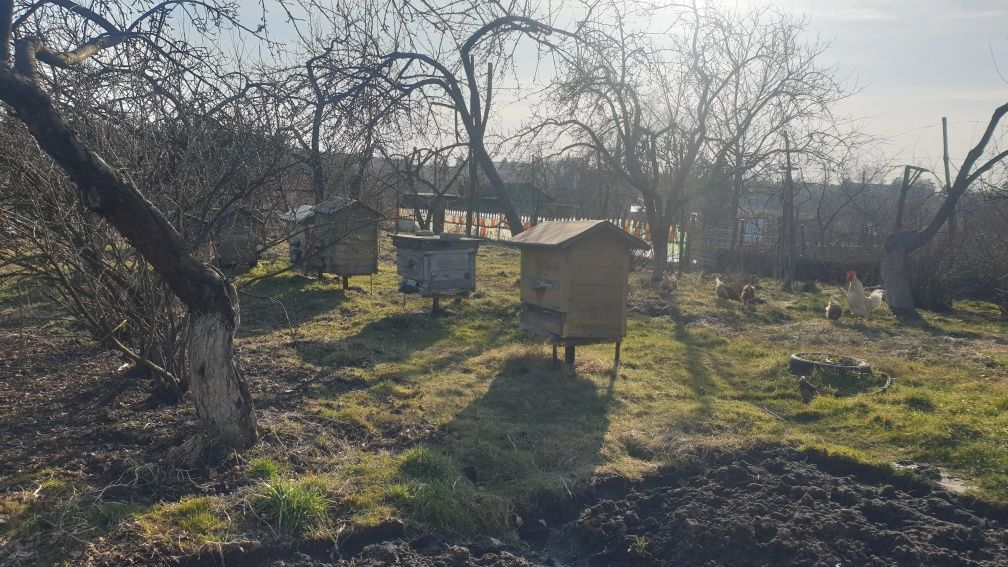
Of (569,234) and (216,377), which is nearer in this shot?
(216,377)

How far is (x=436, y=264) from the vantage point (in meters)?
11.3

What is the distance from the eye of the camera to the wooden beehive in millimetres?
11188

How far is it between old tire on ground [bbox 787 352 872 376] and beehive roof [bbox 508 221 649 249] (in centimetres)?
233

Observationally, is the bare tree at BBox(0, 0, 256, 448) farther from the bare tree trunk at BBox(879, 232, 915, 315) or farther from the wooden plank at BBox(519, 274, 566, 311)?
the bare tree trunk at BBox(879, 232, 915, 315)

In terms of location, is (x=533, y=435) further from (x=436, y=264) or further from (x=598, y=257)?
(x=436, y=264)

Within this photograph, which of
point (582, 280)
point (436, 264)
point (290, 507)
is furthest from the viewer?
point (436, 264)

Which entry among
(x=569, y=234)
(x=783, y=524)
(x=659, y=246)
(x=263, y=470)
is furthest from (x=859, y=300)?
(x=263, y=470)

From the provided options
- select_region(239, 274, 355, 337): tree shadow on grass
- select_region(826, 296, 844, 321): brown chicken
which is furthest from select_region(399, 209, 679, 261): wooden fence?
select_region(826, 296, 844, 321): brown chicken

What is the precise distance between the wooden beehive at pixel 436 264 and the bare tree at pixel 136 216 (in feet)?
18.7

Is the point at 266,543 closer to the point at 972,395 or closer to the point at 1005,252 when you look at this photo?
the point at 972,395

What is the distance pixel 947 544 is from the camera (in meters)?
4.16

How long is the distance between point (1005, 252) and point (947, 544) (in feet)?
45.2

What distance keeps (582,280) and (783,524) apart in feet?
13.0

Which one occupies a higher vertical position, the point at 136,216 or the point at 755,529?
the point at 136,216
